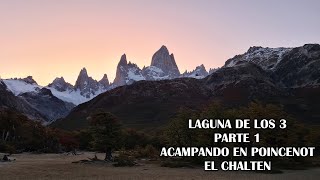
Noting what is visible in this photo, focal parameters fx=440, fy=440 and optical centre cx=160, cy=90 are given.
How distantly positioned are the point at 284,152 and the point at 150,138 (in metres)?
53.5

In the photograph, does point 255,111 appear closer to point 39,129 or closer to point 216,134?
point 216,134

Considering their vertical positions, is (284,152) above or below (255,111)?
below

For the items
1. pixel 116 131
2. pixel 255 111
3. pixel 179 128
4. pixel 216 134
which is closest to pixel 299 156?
pixel 255 111

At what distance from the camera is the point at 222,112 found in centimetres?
6209

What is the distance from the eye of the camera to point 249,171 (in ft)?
162

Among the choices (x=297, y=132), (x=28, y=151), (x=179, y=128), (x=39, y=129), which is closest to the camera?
(x=297, y=132)

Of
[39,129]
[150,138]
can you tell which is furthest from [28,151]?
[150,138]

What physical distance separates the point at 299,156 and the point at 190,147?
15241 mm

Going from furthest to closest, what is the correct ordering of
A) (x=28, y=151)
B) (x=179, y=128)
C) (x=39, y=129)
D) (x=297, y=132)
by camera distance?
(x=39, y=129), (x=28, y=151), (x=179, y=128), (x=297, y=132)

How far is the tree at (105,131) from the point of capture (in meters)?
62.2

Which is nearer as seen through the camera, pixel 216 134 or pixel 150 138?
pixel 216 134

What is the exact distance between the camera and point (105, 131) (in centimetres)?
6303

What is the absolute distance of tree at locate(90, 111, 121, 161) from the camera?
6222 cm

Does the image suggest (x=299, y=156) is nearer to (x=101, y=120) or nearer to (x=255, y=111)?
(x=255, y=111)
